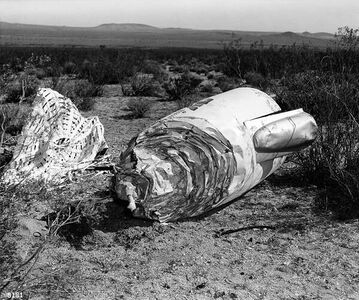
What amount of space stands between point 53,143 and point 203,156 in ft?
6.24

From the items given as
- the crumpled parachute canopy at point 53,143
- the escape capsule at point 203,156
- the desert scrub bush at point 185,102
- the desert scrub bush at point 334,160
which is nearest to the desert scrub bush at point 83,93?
the desert scrub bush at point 185,102

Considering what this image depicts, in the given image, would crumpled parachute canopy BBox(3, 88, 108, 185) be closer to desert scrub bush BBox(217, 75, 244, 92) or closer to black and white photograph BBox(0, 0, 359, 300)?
black and white photograph BBox(0, 0, 359, 300)

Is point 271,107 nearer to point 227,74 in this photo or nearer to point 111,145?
point 111,145

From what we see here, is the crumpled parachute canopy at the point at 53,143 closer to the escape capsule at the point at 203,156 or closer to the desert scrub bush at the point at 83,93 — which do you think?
the escape capsule at the point at 203,156

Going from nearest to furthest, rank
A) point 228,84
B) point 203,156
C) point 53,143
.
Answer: point 203,156, point 53,143, point 228,84

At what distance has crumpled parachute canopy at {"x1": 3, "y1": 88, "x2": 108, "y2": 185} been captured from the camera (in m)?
5.32

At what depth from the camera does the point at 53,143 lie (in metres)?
5.72

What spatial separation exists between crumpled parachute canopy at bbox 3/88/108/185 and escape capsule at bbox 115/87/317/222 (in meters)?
0.97

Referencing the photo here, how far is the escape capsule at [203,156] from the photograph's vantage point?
461 cm

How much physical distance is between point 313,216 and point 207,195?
4.05 feet

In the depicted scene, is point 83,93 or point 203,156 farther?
point 83,93

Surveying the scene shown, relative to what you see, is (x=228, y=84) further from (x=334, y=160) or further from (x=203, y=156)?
(x=203, y=156)

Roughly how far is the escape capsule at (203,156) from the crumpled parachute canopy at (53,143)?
3.18 ft

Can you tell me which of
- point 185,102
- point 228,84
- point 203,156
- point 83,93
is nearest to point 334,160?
point 203,156
